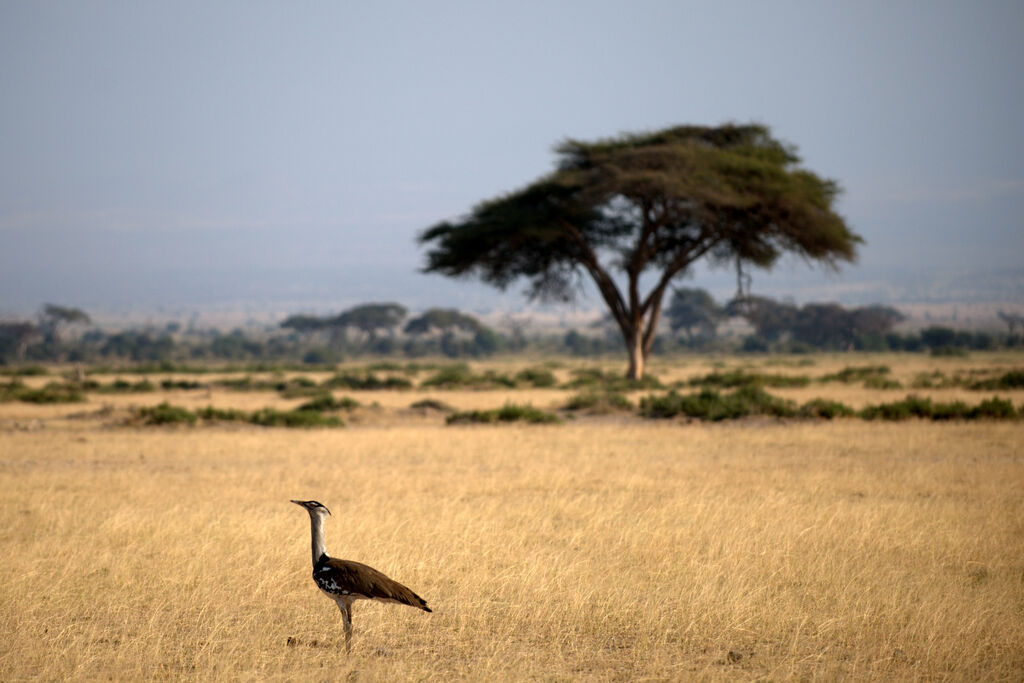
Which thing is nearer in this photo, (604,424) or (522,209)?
(604,424)

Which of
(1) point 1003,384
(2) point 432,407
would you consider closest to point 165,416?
(2) point 432,407

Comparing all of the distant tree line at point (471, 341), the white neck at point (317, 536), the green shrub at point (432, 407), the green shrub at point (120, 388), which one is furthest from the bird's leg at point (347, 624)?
the distant tree line at point (471, 341)

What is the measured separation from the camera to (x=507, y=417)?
22.5m

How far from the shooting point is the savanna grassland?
6090mm

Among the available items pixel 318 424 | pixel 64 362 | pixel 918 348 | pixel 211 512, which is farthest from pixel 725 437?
pixel 918 348

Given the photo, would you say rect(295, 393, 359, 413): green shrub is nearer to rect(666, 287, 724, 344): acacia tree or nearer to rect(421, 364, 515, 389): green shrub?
rect(421, 364, 515, 389): green shrub

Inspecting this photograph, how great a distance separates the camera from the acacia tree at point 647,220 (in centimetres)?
3148

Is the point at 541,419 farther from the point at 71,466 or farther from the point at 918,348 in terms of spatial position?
the point at 918,348

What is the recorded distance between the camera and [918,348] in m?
94.9

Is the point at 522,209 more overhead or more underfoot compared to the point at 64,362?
more overhead

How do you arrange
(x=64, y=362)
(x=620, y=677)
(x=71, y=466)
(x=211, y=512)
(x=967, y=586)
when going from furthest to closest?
1. (x=64, y=362)
2. (x=71, y=466)
3. (x=211, y=512)
4. (x=967, y=586)
5. (x=620, y=677)

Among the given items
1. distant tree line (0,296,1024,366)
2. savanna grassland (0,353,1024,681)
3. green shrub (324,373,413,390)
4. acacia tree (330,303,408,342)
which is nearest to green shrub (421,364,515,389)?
green shrub (324,373,413,390)

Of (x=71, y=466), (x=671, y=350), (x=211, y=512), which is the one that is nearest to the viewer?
(x=211, y=512)

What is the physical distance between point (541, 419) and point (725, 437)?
A: 501cm
